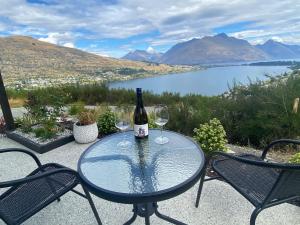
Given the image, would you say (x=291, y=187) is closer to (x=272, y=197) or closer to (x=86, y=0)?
(x=272, y=197)

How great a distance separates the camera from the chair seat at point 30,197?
1.43 m

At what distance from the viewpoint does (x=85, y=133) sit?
358cm

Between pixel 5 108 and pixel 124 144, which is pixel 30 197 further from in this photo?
pixel 5 108

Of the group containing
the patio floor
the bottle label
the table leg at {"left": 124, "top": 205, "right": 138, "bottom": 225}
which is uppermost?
the bottle label

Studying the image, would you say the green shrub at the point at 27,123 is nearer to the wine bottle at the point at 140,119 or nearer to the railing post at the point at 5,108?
the railing post at the point at 5,108

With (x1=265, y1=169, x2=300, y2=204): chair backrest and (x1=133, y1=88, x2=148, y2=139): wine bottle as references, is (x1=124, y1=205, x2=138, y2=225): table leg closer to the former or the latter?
(x1=133, y1=88, x2=148, y2=139): wine bottle

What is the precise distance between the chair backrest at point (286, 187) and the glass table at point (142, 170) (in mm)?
433

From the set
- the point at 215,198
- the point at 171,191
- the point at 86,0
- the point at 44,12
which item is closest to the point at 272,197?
the point at 171,191

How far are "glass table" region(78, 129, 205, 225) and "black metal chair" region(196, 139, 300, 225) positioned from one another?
27 centimetres

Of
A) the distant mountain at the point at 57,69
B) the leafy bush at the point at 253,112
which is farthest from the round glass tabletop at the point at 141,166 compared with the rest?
the distant mountain at the point at 57,69

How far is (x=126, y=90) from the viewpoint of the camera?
8.80 metres

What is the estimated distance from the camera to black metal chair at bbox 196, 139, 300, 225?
1234 mm

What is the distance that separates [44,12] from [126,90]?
3.68m

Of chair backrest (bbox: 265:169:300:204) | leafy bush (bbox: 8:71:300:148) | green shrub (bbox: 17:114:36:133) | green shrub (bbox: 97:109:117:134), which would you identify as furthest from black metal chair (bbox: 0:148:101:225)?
green shrub (bbox: 17:114:36:133)
